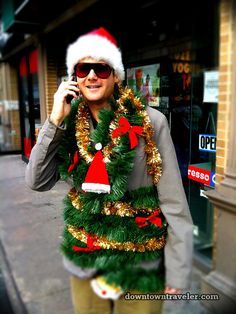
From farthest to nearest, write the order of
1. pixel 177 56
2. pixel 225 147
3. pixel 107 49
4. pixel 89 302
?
1. pixel 177 56
2. pixel 225 147
3. pixel 89 302
4. pixel 107 49

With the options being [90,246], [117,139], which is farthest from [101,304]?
[117,139]

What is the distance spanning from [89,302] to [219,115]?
1.31 metres

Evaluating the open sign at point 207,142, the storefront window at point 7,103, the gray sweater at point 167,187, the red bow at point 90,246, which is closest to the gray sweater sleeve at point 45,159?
the gray sweater at point 167,187

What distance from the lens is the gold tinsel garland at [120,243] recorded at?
1191 millimetres

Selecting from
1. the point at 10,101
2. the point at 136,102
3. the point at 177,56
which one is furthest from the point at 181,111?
the point at 10,101

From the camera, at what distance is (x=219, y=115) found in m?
1.98

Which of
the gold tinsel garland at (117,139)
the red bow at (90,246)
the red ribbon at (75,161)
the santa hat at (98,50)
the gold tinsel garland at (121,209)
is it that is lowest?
the red bow at (90,246)

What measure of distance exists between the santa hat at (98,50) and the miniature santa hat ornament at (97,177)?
0.97 feet

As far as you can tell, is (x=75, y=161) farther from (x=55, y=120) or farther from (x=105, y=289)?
(x=105, y=289)

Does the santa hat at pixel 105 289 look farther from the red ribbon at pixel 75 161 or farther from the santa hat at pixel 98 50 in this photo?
the santa hat at pixel 98 50

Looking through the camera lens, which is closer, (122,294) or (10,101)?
(122,294)

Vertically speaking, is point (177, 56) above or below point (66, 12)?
below

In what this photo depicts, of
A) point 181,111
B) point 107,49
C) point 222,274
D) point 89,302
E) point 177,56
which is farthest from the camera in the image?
point 181,111

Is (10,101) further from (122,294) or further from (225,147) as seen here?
(122,294)
